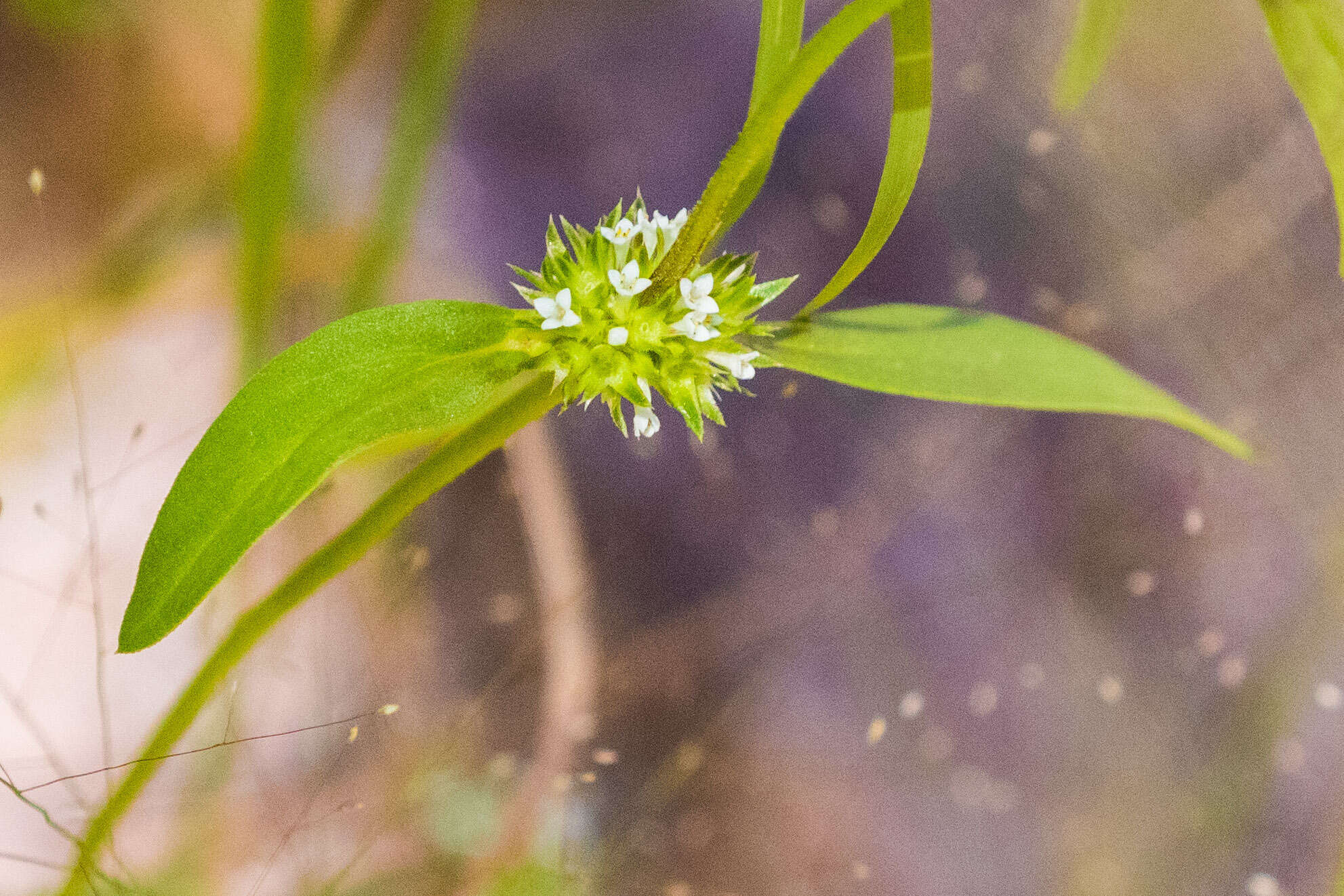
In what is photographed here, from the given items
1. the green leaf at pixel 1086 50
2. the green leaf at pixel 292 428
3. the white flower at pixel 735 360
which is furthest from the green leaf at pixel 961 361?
the green leaf at pixel 1086 50

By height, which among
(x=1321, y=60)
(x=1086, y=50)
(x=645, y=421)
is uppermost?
(x=1086, y=50)

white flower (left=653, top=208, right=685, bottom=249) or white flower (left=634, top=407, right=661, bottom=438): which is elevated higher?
white flower (left=653, top=208, right=685, bottom=249)

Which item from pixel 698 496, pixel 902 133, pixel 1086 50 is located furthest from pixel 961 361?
pixel 1086 50

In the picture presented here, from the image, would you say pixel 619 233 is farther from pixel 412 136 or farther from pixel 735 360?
pixel 412 136

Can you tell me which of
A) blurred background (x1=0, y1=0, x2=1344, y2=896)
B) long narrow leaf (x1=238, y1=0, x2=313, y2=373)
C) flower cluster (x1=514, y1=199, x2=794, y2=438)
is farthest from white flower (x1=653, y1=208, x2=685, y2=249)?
long narrow leaf (x1=238, y1=0, x2=313, y2=373)

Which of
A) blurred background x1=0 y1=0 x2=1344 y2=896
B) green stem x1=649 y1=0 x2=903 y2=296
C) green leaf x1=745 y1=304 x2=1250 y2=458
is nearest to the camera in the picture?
green stem x1=649 y1=0 x2=903 y2=296

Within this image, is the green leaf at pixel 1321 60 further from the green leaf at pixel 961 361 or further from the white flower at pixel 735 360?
the white flower at pixel 735 360

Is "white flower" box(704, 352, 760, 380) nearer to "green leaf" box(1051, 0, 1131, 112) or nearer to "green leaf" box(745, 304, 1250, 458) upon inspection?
"green leaf" box(745, 304, 1250, 458)

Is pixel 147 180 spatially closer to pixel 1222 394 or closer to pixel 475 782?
pixel 475 782
